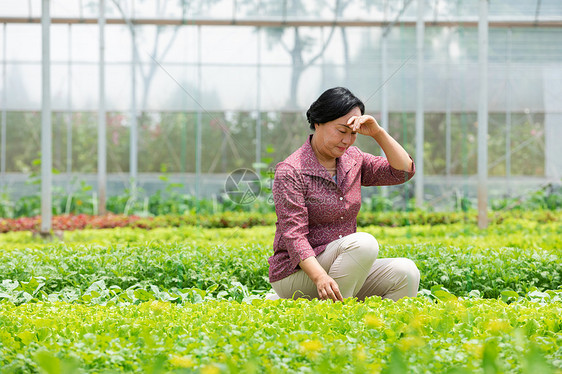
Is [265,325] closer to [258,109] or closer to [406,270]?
[406,270]

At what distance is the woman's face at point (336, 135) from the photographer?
2.96 m

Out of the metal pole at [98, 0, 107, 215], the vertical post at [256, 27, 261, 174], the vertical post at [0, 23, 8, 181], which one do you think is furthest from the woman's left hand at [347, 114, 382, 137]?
the vertical post at [0, 23, 8, 181]

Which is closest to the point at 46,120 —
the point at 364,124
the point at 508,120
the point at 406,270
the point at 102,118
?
the point at 102,118

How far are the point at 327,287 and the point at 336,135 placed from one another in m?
0.82

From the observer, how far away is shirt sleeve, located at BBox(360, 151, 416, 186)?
3161mm

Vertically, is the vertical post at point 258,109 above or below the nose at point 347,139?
above

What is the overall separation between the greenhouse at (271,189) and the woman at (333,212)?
1cm

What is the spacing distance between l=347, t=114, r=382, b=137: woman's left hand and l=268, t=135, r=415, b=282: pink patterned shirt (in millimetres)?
286

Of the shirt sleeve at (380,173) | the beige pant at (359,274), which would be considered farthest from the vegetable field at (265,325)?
the shirt sleeve at (380,173)

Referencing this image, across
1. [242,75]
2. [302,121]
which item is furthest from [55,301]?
[242,75]

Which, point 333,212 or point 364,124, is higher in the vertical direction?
point 364,124

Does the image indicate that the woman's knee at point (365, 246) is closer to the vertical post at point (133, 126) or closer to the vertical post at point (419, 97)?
the vertical post at point (419, 97)

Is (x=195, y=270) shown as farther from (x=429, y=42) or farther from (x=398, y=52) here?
(x=429, y=42)

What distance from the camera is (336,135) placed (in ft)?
9.80
